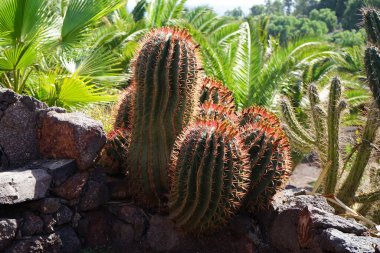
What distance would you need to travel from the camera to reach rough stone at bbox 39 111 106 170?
415 cm

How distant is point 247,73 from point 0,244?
6941mm

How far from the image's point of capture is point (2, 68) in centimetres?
545

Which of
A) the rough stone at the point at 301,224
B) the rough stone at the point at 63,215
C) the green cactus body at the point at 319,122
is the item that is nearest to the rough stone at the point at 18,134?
the rough stone at the point at 63,215

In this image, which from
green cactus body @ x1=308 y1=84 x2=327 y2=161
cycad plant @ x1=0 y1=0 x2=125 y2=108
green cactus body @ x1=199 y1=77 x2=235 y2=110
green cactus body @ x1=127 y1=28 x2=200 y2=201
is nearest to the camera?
green cactus body @ x1=127 y1=28 x2=200 y2=201

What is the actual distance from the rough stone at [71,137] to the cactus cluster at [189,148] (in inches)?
11.6

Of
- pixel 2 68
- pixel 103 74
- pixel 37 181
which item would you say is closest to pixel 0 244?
pixel 37 181

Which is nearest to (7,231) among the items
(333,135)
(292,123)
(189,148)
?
(189,148)

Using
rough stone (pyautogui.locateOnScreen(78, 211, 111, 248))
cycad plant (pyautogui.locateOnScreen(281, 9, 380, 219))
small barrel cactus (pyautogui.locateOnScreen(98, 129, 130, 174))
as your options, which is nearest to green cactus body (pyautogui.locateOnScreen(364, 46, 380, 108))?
cycad plant (pyautogui.locateOnScreen(281, 9, 380, 219))

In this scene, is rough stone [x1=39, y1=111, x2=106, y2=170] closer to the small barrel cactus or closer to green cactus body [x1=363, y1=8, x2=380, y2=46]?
the small barrel cactus

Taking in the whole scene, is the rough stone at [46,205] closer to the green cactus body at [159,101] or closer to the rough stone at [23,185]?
the rough stone at [23,185]

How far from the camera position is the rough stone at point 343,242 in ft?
11.3

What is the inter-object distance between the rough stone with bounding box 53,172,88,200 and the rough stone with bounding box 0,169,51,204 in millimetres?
119

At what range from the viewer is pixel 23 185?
375 centimetres

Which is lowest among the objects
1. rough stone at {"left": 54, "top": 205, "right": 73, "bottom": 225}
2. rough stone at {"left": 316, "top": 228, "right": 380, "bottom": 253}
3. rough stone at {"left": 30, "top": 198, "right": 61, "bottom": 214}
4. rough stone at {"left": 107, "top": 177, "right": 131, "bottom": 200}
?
rough stone at {"left": 54, "top": 205, "right": 73, "bottom": 225}
